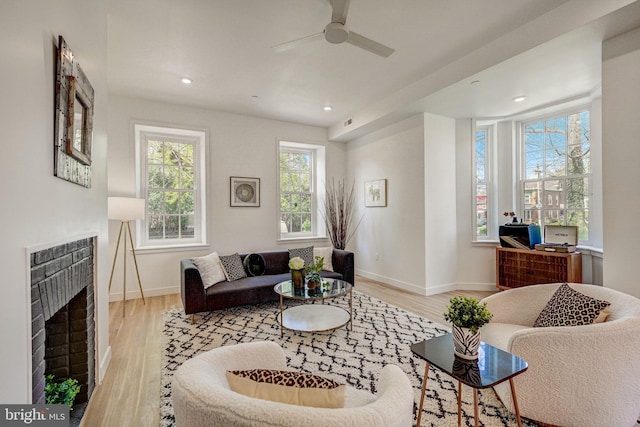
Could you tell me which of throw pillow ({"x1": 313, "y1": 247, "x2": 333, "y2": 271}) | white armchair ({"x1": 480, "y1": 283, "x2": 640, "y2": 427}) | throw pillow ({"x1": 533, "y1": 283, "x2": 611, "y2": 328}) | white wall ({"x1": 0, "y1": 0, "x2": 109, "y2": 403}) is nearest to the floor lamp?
white wall ({"x1": 0, "y1": 0, "x2": 109, "y2": 403})

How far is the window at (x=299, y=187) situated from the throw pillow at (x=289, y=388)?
4389 millimetres

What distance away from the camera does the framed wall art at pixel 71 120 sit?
4.40 ft

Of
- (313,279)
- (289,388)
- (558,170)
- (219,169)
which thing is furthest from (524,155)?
(289,388)

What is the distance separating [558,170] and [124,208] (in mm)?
5944

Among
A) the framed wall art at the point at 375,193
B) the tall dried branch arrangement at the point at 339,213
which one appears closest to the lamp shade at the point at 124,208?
the tall dried branch arrangement at the point at 339,213

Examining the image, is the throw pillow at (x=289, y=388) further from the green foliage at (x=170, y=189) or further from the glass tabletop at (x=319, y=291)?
the green foliage at (x=170, y=189)

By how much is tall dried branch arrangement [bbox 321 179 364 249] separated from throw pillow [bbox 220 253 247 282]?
1.94 meters

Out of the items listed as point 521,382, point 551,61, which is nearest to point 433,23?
point 551,61

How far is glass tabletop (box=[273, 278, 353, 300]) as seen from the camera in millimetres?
2955

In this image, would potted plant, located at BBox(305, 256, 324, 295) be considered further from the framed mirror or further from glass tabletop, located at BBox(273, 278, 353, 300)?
the framed mirror

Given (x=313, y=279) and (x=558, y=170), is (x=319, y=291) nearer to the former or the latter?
(x=313, y=279)

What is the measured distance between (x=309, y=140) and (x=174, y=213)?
274 cm

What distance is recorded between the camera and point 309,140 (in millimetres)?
5516

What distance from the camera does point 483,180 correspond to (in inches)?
183
